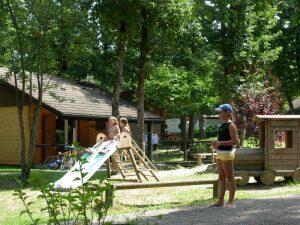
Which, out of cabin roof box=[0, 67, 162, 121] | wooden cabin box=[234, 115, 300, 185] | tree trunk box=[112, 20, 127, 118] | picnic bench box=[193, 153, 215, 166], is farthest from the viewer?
cabin roof box=[0, 67, 162, 121]

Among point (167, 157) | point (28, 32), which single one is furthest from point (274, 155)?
point (167, 157)

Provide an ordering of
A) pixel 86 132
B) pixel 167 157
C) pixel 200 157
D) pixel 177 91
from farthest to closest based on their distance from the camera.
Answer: pixel 167 157 < pixel 177 91 < pixel 86 132 < pixel 200 157

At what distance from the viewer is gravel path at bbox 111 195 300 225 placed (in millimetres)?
8477

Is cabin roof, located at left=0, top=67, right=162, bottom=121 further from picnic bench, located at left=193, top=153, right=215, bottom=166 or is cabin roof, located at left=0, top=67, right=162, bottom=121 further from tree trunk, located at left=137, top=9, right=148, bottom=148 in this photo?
picnic bench, located at left=193, top=153, right=215, bottom=166

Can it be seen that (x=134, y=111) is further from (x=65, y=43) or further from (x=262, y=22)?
(x=65, y=43)

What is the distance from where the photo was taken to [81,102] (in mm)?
27688

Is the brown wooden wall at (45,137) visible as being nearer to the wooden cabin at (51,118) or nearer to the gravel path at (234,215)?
the wooden cabin at (51,118)

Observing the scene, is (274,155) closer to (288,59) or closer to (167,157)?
(167,157)

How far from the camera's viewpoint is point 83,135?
1206 inches

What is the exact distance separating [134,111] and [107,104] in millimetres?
1894

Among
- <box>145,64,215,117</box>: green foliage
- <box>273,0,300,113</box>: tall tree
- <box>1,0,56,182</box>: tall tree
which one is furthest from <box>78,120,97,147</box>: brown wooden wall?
<box>273,0,300,113</box>: tall tree

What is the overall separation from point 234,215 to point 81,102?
1940cm

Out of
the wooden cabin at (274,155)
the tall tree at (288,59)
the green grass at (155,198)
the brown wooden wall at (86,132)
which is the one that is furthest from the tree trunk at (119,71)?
the tall tree at (288,59)

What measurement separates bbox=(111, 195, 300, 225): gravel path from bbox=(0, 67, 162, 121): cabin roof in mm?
14540
